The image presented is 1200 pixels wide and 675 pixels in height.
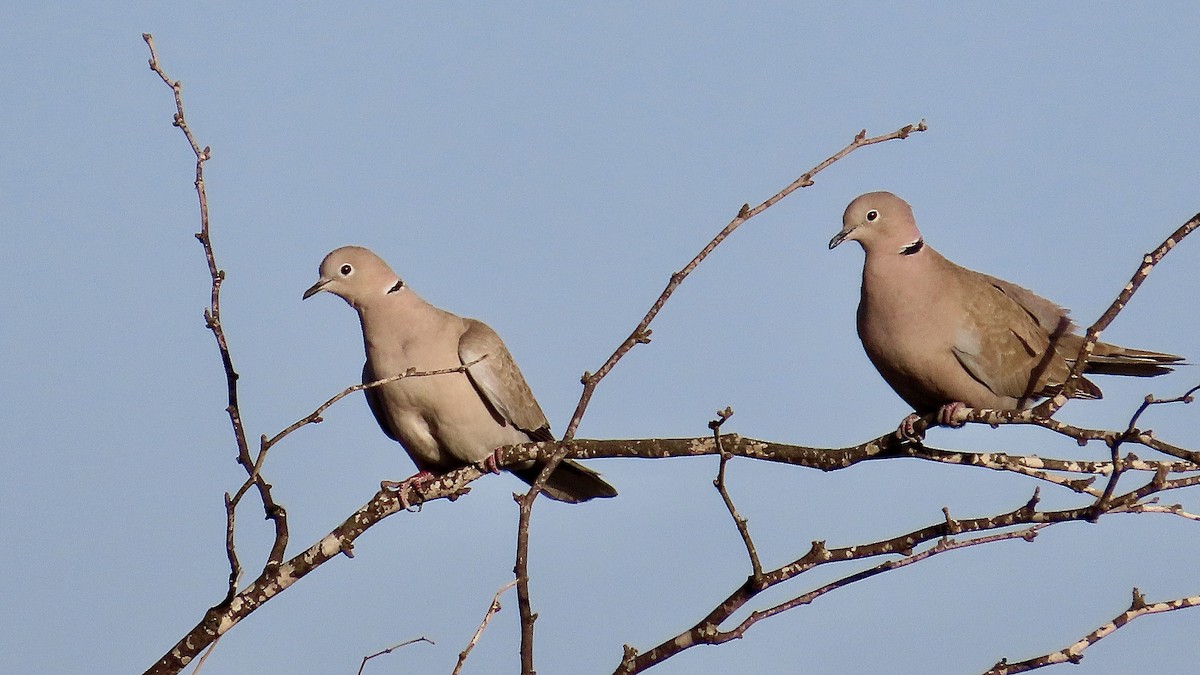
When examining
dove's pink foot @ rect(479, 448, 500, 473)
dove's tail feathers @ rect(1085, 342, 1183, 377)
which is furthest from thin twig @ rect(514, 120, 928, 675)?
dove's tail feathers @ rect(1085, 342, 1183, 377)

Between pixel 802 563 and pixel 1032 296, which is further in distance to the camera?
pixel 1032 296

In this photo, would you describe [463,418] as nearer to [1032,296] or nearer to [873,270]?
[873,270]

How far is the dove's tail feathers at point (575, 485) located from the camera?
5921 mm

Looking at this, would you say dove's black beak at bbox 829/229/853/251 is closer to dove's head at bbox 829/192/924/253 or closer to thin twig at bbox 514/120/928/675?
dove's head at bbox 829/192/924/253

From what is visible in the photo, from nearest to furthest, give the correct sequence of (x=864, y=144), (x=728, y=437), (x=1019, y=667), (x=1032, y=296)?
(x=1019, y=667), (x=864, y=144), (x=728, y=437), (x=1032, y=296)

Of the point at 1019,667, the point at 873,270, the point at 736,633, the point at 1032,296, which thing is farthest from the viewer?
the point at 1032,296

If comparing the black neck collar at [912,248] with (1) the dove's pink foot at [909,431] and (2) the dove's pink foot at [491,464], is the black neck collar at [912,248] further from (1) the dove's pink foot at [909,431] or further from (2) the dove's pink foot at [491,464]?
(2) the dove's pink foot at [491,464]

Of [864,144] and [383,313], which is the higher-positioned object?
[383,313]

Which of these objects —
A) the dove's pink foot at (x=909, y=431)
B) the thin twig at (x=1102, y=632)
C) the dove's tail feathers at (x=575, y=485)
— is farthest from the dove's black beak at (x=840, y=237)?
the thin twig at (x=1102, y=632)

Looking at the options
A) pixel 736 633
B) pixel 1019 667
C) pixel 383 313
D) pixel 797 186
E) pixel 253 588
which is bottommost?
pixel 1019 667

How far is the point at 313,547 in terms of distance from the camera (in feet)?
14.0

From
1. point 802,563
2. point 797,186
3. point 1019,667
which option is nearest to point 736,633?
point 802,563

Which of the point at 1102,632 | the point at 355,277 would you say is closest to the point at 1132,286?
the point at 1102,632

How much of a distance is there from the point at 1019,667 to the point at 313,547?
2.14 metres
